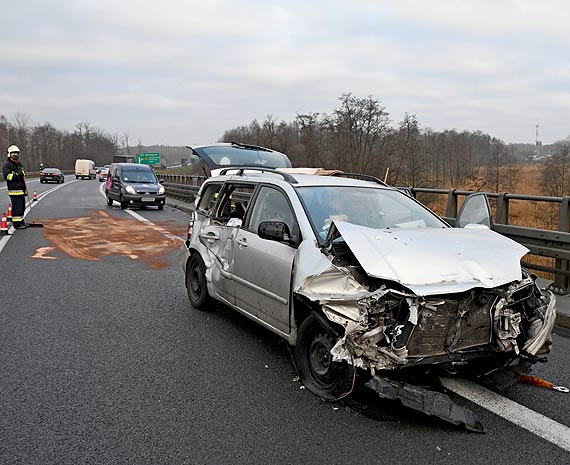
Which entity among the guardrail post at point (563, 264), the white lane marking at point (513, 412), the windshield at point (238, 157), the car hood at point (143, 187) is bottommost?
the white lane marking at point (513, 412)

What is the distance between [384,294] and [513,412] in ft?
4.43

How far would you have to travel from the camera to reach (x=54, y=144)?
109750 mm

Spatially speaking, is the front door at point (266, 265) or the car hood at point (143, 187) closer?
the front door at point (266, 265)

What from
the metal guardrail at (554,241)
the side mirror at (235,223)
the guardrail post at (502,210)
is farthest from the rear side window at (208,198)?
the guardrail post at (502,210)

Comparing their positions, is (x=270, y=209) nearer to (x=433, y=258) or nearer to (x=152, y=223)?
(x=433, y=258)

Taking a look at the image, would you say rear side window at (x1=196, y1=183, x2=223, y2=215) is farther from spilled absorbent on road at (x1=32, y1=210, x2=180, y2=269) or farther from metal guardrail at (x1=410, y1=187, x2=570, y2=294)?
metal guardrail at (x1=410, y1=187, x2=570, y2=294)

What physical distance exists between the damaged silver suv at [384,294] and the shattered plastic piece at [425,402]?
3 centimetres

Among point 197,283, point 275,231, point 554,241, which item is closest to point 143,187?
point 197,283

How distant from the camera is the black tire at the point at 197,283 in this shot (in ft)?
20.6

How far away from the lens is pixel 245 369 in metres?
4.54

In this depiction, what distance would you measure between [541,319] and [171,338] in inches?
135

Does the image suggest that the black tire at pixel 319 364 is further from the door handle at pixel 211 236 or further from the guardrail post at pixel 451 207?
the guardrail post at pixel 451 207

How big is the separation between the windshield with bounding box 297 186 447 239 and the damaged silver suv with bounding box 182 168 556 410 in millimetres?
13

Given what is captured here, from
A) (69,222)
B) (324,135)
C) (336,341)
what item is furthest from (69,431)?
(324,135)
